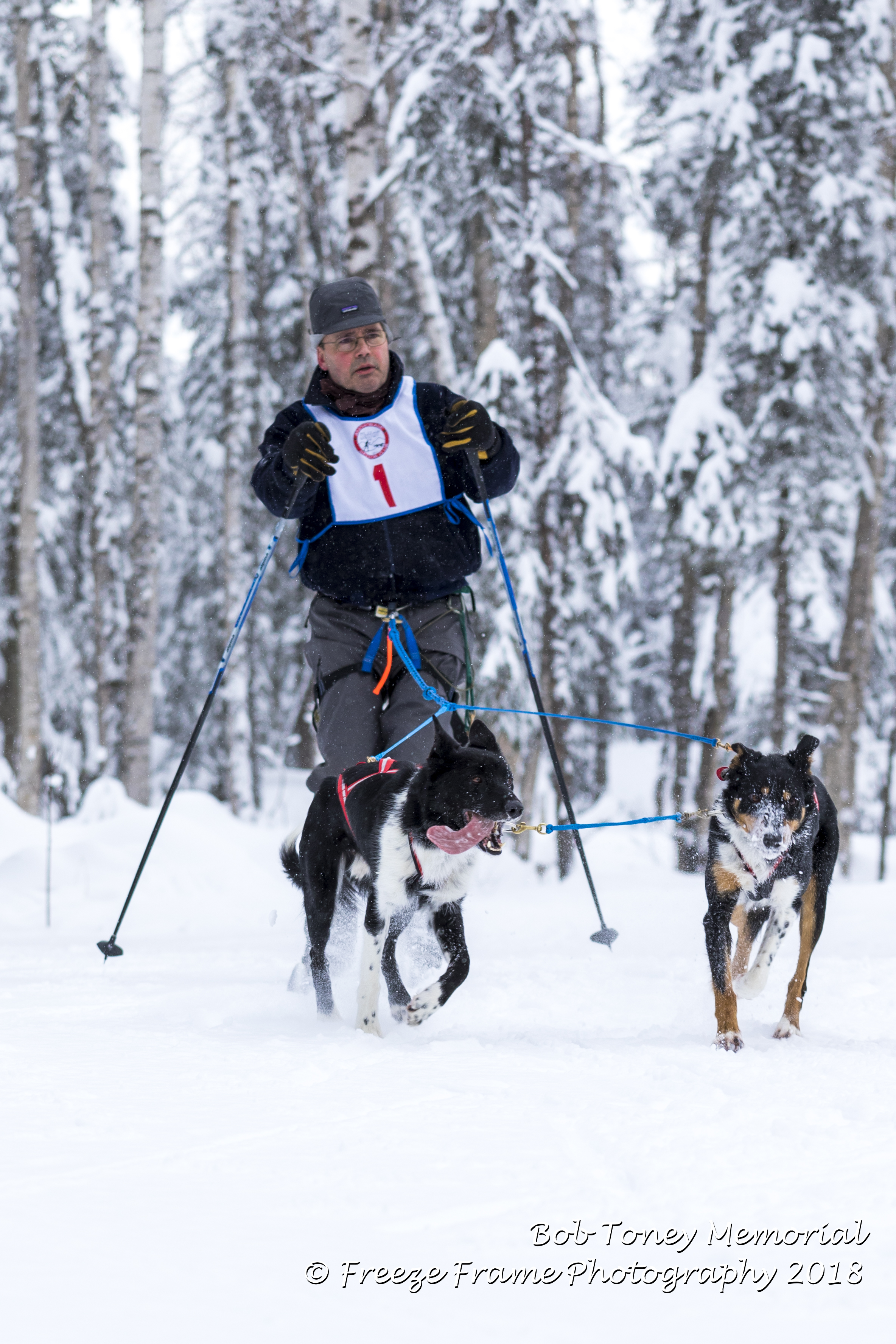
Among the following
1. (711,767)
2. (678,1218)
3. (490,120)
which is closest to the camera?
(678,1218)

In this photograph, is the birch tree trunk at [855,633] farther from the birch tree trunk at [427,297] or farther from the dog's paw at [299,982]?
the dog's paw at [299,982]

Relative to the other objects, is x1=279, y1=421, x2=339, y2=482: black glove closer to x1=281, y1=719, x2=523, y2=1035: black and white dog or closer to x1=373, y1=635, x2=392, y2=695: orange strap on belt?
x1=373, y1=635, x2=392, y2=695: orange strap on belt

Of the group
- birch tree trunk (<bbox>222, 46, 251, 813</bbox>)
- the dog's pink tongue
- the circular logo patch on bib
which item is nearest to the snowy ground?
the dog's pink tongue

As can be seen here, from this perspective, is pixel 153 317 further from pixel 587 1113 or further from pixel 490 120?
pixel 587 1113

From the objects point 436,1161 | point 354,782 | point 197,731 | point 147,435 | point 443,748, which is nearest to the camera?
point 436,1161

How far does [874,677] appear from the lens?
757 inches

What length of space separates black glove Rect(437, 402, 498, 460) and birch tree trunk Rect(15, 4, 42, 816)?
34.5 feet

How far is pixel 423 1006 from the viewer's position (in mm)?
3871

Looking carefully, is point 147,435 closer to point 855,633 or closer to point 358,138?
point 358,138

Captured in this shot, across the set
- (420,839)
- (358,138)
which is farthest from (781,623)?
(420,839)

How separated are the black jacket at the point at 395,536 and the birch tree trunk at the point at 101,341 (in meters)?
8.98

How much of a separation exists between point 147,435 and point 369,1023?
8.89m

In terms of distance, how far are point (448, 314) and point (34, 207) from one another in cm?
536

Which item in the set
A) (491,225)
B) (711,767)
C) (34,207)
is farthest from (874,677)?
(34,207)
